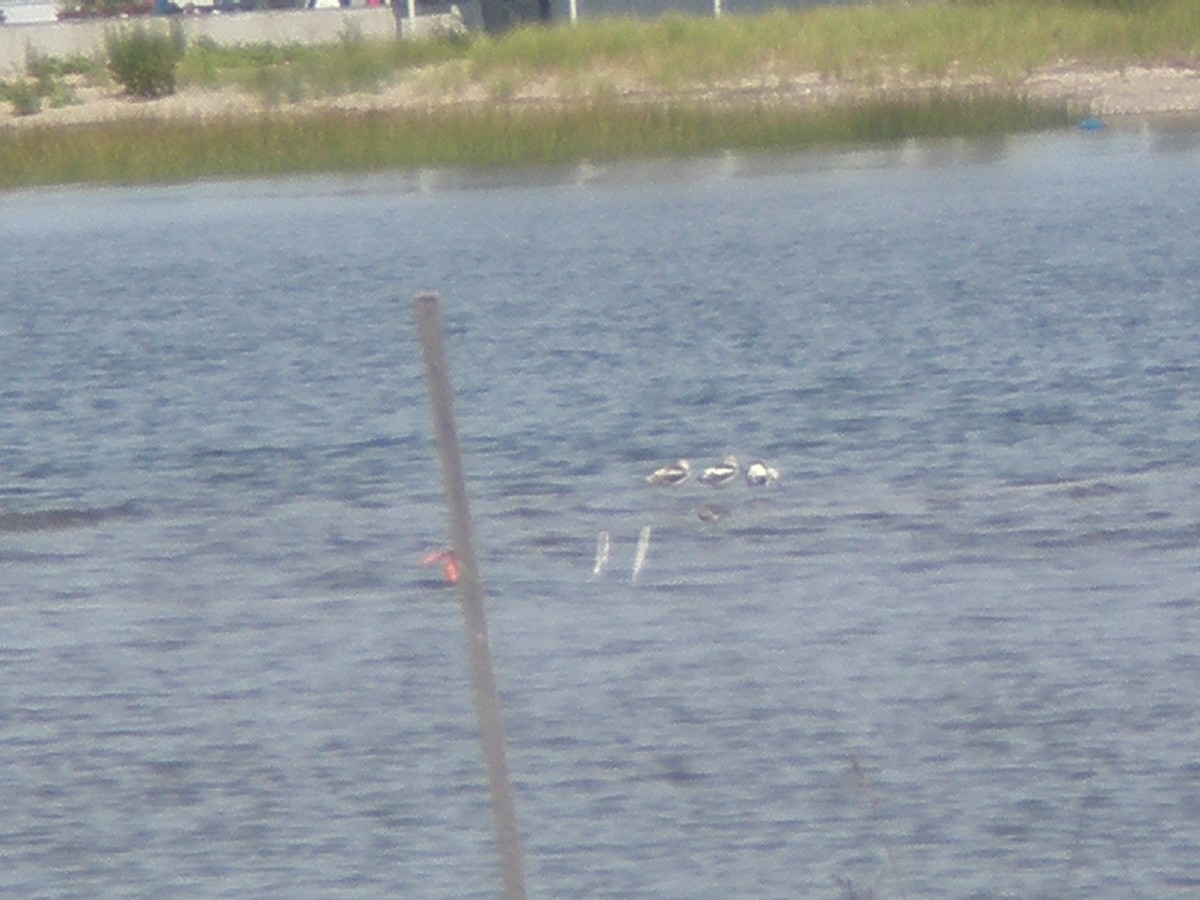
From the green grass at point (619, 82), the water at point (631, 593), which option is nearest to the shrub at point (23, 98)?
the green grass at point (619, 82)

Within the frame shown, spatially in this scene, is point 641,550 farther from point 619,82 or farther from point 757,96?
point 619,82

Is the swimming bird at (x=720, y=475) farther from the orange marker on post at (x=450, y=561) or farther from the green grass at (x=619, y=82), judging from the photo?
the green grass at (x=619, y=82)

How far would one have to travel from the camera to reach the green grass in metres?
35.8

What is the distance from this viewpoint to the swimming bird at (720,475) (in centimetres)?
1219

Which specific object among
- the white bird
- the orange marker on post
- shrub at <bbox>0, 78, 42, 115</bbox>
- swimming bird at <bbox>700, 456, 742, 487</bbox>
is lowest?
shrub at <bbox>0, 78, 42, 115</bbox>

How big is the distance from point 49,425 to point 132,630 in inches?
249

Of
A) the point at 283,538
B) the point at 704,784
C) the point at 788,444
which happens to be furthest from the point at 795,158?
Answer: the point at 704,784

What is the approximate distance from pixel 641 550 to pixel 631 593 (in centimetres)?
92

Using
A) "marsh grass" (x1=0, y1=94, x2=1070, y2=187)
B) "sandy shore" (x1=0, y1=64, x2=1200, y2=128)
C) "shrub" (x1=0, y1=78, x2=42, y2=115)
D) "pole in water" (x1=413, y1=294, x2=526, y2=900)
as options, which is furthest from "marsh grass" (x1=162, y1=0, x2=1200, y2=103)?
"pole in water" (x1=413, y1=294, x2=526, y2=900)

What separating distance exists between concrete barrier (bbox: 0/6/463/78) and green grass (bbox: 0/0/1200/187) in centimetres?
583

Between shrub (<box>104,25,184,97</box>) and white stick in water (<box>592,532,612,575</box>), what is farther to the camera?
shrub (<box>104,25,184,97</box>)

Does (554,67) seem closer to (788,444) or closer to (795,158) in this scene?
(795,158)

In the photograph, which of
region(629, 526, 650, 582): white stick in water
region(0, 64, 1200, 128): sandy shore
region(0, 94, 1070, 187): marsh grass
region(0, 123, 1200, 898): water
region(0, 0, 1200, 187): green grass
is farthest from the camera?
region(0, 64, 1200, 128): sandy shore

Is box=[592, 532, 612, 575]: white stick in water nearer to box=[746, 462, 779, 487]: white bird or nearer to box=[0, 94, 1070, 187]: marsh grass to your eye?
box=[746, 462, 779, 487]: white bird
